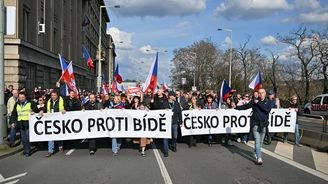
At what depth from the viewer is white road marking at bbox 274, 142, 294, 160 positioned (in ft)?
35.1

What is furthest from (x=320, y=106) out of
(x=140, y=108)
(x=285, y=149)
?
(x=140, y=108)

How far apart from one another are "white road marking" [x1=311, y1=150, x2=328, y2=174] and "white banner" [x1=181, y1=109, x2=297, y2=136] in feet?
6.01

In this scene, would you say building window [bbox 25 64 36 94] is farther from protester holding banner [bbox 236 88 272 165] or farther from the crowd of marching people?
protester holding banner [bbox 236 88 272 165]

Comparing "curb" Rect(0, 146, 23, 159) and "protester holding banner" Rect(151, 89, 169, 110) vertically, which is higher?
"protester holding banner" Rect(151, 89, 169, 110)

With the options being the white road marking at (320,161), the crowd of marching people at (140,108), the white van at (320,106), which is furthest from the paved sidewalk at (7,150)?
the white van at (320,106)

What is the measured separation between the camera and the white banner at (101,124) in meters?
10.6

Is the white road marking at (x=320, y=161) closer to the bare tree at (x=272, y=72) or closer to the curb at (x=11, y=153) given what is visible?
the curb at (x=11, y=153)

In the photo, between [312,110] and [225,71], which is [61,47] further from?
[225,71]

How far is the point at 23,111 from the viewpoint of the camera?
33.4 ft

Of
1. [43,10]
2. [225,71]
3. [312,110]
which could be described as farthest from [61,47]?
[225,71]

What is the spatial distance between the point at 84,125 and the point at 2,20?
387 cm

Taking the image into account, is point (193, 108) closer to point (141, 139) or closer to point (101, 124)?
point (141, 139)

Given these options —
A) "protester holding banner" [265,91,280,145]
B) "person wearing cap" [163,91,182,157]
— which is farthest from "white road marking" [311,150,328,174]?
"person wearing cap" [163,91,182,157]

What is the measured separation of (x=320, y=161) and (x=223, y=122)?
11.6ft
